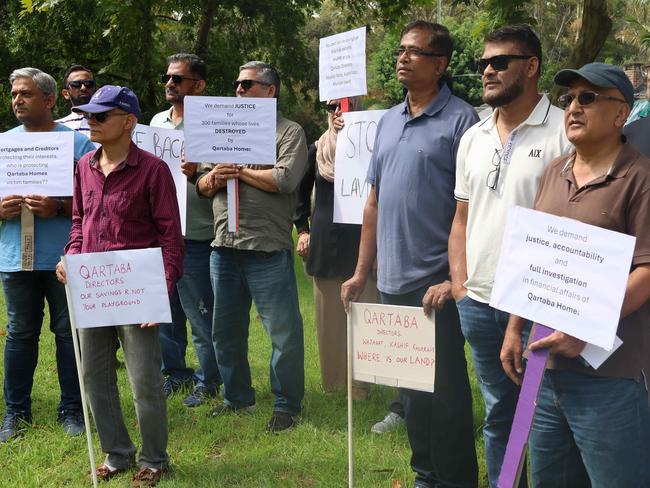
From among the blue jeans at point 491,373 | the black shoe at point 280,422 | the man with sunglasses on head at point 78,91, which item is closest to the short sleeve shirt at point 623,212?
the blue jeans at point 491,373

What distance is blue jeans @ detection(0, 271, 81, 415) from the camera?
5477 mm

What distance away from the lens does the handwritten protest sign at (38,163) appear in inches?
208

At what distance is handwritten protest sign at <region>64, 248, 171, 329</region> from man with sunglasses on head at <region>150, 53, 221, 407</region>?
5.70 ft

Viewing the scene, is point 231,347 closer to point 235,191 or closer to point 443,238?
point 235,191

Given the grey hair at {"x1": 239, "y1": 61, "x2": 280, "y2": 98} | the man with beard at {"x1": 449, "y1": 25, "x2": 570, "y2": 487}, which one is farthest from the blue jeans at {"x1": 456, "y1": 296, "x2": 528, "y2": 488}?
the grey hair at {"x1": 239, "y1": 61, "x2": 280, "y2": 98}

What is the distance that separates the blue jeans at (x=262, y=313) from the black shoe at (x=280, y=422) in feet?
0.14

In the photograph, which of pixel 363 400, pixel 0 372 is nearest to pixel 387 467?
pixel 363 400

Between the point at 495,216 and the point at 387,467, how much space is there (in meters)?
1.87

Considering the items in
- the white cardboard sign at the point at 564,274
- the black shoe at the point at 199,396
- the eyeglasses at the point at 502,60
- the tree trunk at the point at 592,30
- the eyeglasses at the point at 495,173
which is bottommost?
the black shoe at the point at 199,396

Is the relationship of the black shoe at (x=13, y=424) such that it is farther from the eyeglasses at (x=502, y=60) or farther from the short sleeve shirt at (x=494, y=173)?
the eyeglasses at (x=502, y=60)

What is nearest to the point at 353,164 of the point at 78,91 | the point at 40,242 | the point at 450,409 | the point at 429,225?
the point at 429,225

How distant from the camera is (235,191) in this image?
539 centimetres

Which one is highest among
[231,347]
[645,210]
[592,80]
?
[592,80]

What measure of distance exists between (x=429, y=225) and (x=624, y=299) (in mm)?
1415
